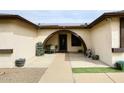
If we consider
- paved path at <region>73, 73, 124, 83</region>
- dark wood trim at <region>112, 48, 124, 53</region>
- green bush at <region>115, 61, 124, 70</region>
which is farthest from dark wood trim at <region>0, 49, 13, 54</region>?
green bush at <region>115, 61, 124, 70</region>

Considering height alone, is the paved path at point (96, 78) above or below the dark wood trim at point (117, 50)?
below

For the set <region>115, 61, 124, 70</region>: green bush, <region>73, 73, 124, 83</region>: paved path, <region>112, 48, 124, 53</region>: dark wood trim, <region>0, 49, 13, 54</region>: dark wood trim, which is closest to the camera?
<region>73, 73, 124, 83</region>: paved path

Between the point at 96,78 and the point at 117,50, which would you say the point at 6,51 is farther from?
the point at 117,50

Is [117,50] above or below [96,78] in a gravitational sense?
above

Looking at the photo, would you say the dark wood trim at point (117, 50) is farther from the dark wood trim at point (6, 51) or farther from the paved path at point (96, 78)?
the dark wood trim at point (6, 51)

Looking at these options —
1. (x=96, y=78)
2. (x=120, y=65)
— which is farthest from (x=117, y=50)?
(x=96, y=78)

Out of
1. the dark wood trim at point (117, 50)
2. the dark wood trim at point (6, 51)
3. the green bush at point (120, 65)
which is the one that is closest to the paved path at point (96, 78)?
the green bush at point (120, 65)

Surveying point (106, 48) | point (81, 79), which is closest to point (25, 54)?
point (106, 48)

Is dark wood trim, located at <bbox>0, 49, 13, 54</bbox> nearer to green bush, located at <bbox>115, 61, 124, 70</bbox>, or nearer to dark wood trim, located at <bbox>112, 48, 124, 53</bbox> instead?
dark wood trim, located at <bbox>112, 48, 124, 53</bbox>

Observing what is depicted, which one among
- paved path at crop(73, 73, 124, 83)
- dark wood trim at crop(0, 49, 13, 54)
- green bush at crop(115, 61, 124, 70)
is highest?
dark wood trim at crop(0, 49, 13, 54)

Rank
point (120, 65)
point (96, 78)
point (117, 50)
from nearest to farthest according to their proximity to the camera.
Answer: point (96, 78)
point (120, 65)
point (117, 50)
